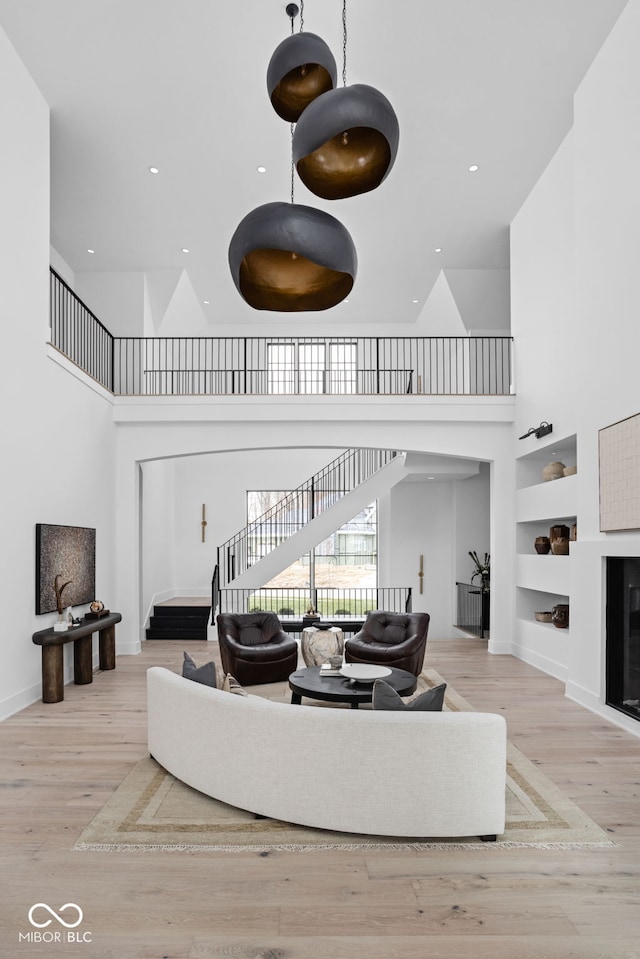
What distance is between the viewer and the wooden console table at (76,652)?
21.9ft

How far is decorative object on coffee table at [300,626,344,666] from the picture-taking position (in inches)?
292

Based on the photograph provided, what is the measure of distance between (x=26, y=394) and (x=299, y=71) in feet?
14.4

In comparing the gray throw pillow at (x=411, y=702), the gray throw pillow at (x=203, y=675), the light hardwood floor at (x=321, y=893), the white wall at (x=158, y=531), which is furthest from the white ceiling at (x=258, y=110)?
the light hardwood floor at (x=321, y=893)

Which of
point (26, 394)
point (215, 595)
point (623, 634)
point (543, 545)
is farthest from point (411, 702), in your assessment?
point (215, 595)

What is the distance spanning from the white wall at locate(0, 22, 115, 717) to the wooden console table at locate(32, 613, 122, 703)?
0.57 feet

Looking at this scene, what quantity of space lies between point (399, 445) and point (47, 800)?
6866 millimetres

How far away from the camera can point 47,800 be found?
13.6 ft

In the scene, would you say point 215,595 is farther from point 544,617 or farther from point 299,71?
Result: point 299,71

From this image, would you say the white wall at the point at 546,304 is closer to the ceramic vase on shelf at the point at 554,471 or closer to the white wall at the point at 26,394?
the ceramic vase on shelf at the point at 554,471

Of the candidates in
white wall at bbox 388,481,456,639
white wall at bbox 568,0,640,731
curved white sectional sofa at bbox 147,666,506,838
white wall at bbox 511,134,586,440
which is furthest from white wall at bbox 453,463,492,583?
curved white sectional sofa at bbox 147,666,506,838

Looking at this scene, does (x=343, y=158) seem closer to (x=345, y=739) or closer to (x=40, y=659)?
(x=345, y=739)

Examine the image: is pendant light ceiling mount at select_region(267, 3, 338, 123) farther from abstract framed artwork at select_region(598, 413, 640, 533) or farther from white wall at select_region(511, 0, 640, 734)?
abstract framed artwork at select_region(598, 413, 640, 533)

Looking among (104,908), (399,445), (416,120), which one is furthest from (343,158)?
(399,445)

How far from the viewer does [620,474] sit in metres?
5.88
